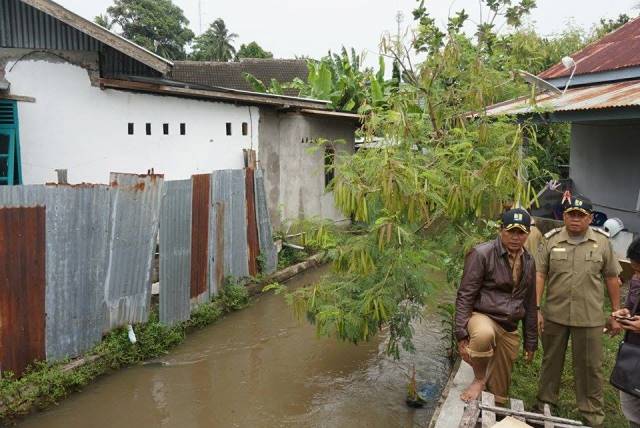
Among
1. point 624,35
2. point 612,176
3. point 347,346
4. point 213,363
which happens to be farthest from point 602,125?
point 213,363

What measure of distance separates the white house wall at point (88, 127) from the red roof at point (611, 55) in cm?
795

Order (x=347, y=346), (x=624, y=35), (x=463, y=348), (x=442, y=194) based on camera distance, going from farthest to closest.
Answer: (x=624, y=35) → (x=347, y=346) → (x=442, y=194) → (x=463, y=348)

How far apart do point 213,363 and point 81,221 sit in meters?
2.41

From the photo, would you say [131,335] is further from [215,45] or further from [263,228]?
[215,45]

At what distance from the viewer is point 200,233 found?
7.62 m

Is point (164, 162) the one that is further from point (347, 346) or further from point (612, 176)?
point (612, 176)

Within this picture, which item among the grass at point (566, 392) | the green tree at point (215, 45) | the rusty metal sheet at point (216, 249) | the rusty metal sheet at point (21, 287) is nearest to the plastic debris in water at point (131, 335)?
the rusty metal sheet at point (21, 287)

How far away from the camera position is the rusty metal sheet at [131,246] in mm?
6141

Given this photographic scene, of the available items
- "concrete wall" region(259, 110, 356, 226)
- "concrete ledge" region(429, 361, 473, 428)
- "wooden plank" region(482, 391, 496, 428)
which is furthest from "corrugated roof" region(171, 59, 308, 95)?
"wooden plank" region(482, 391, 496, 428)

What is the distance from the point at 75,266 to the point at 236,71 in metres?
22.2

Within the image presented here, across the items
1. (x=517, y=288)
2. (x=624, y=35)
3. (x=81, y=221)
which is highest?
(x=624, y=35)

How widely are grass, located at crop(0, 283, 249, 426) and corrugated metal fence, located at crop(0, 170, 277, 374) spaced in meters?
0.12

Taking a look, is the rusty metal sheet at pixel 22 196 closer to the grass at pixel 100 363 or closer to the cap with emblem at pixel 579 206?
the grass at pixel 100 363

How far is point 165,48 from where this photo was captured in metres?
43.8
